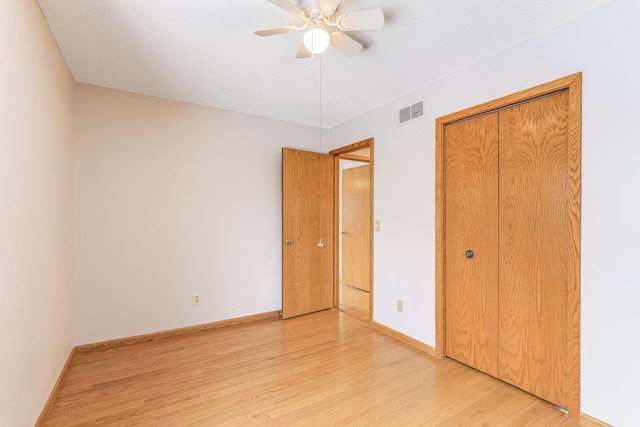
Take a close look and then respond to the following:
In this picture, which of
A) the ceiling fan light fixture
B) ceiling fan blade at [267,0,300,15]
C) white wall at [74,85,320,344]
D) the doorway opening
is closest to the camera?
ceiling fan blade at [267,0,300,15]

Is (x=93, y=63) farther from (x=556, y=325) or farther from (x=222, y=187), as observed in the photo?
(x=556, y=325)

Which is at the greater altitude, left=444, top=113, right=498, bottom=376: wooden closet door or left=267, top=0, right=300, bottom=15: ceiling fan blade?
left=267, top=0, right=300, bottom=15: ceiling fan blade

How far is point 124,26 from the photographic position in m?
1.83

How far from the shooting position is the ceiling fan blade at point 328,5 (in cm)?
149

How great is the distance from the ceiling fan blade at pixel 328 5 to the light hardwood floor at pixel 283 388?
2362mm

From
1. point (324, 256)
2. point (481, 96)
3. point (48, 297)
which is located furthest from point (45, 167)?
point (481, 96)

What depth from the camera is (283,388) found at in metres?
2.07

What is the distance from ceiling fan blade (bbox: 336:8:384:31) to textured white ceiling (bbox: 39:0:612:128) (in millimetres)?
140

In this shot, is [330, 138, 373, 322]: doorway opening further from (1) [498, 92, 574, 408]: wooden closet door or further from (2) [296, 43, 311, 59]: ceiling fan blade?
(2) [296, 43, 311, 59]: ceiling fan blade

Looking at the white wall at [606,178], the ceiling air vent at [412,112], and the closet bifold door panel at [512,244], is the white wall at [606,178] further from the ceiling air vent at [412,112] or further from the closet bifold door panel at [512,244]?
the ceiling air vent at [412,112]

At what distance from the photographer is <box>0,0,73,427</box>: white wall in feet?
4.25

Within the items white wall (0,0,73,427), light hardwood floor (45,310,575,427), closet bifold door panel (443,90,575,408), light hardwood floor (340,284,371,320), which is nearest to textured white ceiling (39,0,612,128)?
white wall (0,0,73,427)

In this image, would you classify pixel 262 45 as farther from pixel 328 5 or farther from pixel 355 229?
pixel 355 229

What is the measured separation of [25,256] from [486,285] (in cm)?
297
